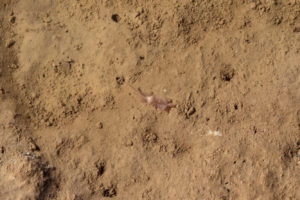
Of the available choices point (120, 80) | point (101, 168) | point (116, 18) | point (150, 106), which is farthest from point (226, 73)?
point (101, 168)

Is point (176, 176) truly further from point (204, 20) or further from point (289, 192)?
point (204, 20)

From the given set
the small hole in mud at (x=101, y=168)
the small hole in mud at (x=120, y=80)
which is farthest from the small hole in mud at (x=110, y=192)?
the small hole in mud at (x=120, y=80)

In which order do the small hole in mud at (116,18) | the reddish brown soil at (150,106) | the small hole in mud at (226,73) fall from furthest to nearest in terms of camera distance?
the small hole in mud at (116,18) < the small hole in mud at (226,73) < the reddish brown soil at (150,106)

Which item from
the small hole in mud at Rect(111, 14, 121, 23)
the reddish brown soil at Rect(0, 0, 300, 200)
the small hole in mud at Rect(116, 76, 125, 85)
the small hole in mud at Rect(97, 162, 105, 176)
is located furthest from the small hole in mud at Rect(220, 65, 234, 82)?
the small hole in mud at Rect(97, 162, 105, 176)

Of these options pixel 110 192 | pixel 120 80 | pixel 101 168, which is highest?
pixel 120 80

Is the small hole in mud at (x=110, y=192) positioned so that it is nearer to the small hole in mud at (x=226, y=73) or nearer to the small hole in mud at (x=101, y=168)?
the small hole in mud at (x=101, y=168)

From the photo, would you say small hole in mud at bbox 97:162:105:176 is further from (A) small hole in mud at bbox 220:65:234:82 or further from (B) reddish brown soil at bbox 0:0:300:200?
(A) small hole in mud at bbox 220:65:234:82

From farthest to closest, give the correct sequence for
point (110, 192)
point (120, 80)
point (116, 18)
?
point (116, 18) → point (120, 80) → point (110, 192)

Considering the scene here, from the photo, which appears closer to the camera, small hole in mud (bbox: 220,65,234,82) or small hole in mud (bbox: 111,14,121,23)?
small hole in mud (bbox: 220,65,234,82)

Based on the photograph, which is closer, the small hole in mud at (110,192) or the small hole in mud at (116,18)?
the small hole in mud at (110,192)

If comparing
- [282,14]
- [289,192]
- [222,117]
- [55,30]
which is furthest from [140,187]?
[282,14]

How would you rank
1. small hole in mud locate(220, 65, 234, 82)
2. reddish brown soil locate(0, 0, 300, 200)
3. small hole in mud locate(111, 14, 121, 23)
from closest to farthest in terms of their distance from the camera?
reddish brown soil locate(0, 0, 300, 200) → small hole in mud locate(220, 65, 234, 82) → small hole in mud locate(111, 14, 121, 23)

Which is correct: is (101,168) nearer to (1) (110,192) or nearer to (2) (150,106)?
(1) (110,192)
